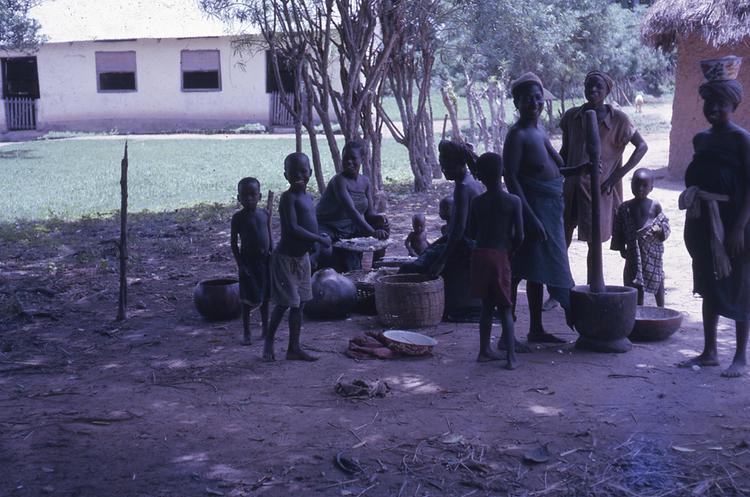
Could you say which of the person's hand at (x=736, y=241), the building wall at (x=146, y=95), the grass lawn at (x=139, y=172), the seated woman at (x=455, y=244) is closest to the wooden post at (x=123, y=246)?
the seated woman at (x=455, y=244)

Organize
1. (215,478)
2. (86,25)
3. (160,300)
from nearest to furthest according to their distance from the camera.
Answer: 1. (215,478)
2. (160,300)
3. (86,25)

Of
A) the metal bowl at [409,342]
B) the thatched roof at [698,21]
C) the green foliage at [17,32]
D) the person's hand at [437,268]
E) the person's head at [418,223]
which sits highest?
the green foliage at [17,32]

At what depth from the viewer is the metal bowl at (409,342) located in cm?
522

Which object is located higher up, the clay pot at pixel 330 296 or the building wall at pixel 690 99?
the building wall at pixel 690 99

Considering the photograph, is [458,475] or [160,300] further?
[160,300]

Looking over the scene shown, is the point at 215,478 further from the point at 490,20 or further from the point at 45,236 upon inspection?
the point at 490,20

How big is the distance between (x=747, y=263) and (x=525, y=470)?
Result: 1.86m

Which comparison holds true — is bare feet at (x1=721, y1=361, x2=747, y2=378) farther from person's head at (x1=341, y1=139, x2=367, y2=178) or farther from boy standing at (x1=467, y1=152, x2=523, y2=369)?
person's head at (x1=341, y1=139, x2=367, y2=178)

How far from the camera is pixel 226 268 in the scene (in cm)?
816

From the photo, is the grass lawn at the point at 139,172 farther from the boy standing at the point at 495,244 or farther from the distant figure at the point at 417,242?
the boy standing at the point at 495,244

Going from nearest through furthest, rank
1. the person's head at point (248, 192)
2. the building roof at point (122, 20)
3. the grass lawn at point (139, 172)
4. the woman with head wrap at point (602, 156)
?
the person's head at point (248, 192)
the woman with head wrap at point (602, 156)
the grass lawn at point (139, 172)
the building roof at point (122, 20)

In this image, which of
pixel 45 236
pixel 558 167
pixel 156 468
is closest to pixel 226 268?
pixel 45 236

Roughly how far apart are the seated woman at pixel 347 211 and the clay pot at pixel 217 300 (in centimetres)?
95

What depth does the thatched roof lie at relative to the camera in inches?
459
